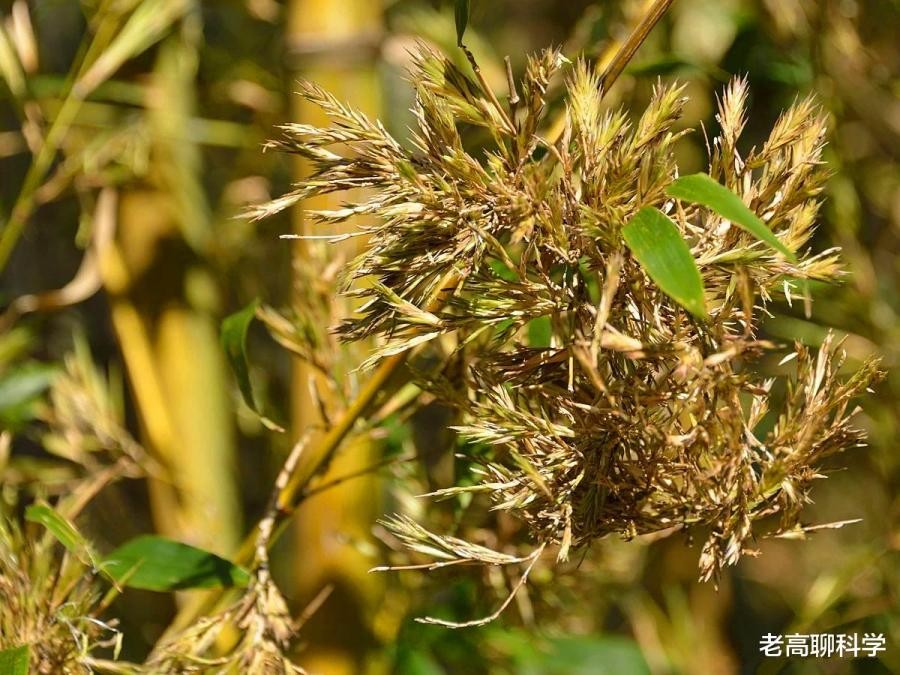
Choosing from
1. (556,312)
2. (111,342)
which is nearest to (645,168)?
(556,312)

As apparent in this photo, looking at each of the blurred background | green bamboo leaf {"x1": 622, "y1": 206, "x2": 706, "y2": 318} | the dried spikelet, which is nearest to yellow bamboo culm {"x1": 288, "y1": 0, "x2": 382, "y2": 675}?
the blurred background

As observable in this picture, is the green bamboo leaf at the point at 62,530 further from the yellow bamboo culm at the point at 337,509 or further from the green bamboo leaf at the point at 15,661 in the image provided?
the yellow bamboo culm at the point at 337,509

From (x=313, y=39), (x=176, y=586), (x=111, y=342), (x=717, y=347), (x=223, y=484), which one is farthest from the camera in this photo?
(x=111, y=342)

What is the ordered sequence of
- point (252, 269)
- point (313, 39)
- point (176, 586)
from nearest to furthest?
point (176, 586) < point (313, 39) < point (252, 269)

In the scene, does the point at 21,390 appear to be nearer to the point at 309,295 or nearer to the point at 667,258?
the point at 309,295

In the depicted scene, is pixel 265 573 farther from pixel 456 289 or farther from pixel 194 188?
pixel 194 188

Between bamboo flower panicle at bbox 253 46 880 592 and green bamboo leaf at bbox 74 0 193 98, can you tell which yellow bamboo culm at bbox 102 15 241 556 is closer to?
green bamboo leaf at bbox 74 0 193 98
